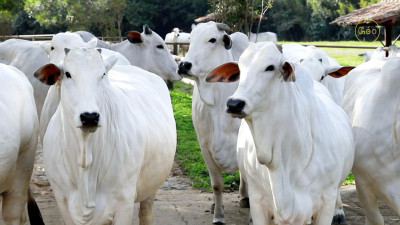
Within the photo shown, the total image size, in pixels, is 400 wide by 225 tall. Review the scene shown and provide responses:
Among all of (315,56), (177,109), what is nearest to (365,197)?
(315,56)

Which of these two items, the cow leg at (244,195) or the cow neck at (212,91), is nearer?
the cow neck at (212,91)

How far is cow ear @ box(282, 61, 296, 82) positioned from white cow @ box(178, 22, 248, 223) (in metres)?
2.68

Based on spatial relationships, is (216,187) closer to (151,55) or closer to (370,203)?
(370,203)

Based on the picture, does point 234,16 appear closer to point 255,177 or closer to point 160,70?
point 160,70

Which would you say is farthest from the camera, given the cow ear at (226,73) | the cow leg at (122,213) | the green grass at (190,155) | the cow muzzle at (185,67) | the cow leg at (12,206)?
the green grass at (190,155)

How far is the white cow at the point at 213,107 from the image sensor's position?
7426 millimetres

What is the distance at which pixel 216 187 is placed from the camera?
294 inches

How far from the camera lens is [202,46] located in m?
7.52

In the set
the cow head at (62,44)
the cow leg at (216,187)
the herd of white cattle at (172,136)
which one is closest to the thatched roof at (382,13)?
the cow leg at (216,187)

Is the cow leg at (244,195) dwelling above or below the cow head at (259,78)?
below

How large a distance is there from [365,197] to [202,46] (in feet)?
7.86

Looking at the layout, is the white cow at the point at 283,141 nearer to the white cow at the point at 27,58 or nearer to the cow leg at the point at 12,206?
the cow leg at the point at 12,206

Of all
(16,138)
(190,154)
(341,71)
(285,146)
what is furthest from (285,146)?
(190,154)

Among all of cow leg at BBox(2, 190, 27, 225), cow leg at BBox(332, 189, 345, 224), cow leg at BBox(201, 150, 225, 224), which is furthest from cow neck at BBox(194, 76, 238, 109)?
cow leg at BBox(2, 190, 27, 225)
